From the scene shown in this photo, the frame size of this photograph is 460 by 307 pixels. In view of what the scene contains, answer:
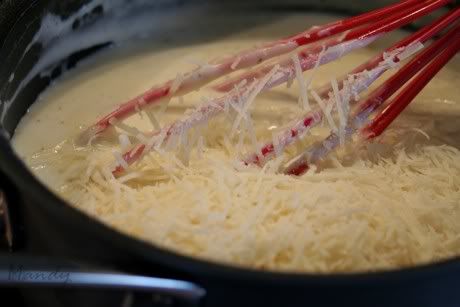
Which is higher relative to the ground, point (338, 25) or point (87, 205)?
point (338, 25)

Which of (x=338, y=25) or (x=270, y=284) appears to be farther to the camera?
(x=338, y=25)

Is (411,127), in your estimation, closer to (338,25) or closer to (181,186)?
(338,25)

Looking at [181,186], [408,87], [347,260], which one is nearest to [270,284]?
[347,260]

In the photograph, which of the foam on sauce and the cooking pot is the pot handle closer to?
the cooking pot

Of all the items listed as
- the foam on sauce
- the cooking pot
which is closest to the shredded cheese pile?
the foam on sauce

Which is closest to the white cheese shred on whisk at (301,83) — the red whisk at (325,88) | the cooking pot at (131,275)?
the red whisk at (325,88)

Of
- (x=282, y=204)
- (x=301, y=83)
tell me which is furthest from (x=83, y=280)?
(x=301, y=83)
